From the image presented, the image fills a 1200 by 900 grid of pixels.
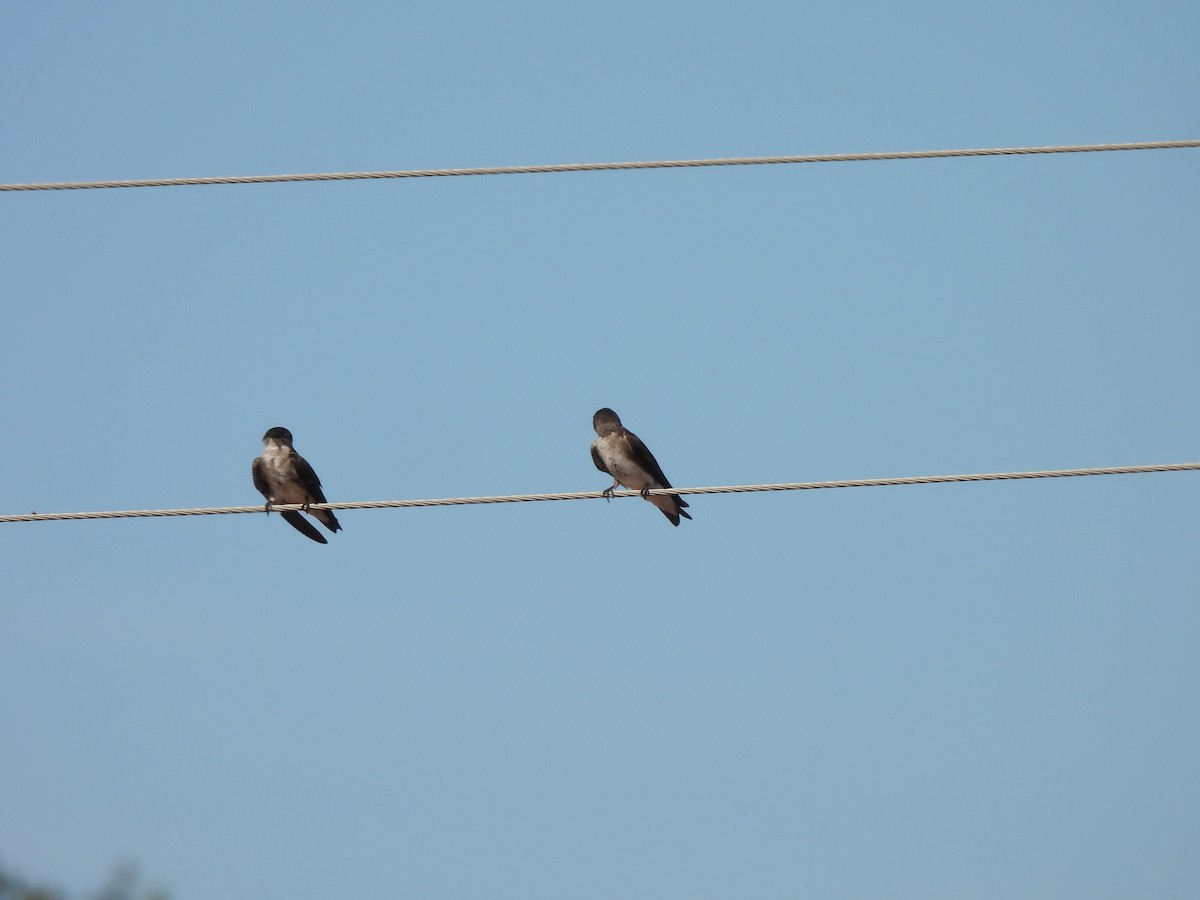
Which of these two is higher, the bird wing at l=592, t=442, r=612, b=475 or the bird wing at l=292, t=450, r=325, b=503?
the bird wing at l=592, t=442, r=612, b=475

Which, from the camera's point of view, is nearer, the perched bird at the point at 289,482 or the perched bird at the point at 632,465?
the perched bird at the point at 289,482

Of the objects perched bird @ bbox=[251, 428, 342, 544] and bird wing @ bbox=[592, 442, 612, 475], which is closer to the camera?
perched bird @ bbox=[251, 428, 342, 544]

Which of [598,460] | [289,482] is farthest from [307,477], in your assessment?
[598,460]

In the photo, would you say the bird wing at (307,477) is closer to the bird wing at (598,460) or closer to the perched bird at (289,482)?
the perched bird at (289,482)

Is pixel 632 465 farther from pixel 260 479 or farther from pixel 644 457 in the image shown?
pixel 260 479

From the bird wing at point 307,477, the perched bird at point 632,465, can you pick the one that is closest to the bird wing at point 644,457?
the perched bird at point 632,465

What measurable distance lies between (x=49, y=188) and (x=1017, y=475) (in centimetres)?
533

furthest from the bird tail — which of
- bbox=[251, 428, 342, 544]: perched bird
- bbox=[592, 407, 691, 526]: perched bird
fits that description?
bbox=[592, 407, 691, 526]: perched bird

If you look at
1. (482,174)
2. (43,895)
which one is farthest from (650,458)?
(43,895)

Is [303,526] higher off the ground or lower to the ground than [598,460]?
lower

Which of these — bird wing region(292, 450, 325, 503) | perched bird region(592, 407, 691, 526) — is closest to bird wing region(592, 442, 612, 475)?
perched bird region(592, 407, 691, 526)

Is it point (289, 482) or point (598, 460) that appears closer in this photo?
point (289, 482)

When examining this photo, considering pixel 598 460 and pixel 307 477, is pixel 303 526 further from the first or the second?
pixel 598 460

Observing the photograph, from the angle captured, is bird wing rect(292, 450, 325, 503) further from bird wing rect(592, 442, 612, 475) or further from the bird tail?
bird wing rect(592, 442, 612, 475)
